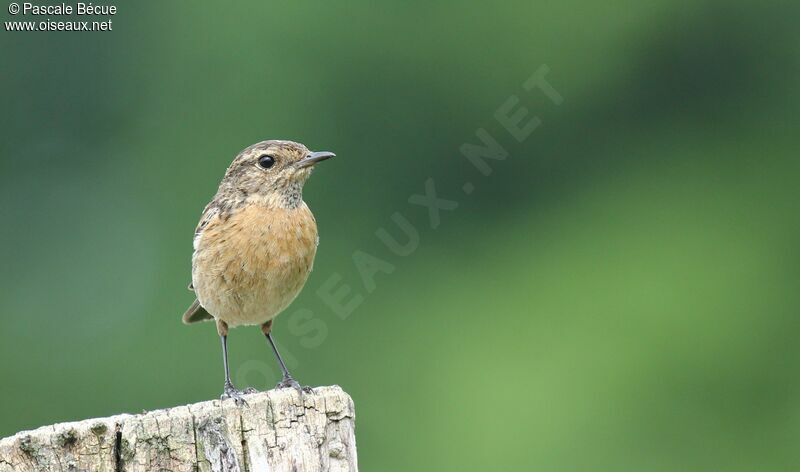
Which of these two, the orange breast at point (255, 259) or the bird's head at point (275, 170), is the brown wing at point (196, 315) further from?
the bird's head at point (275, 170)

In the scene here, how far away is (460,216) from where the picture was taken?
65.6ft

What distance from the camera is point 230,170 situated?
8.62 metres

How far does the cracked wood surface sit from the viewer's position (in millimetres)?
5711

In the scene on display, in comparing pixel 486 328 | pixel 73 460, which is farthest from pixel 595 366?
pixel 73 460

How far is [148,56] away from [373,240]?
16.2ft

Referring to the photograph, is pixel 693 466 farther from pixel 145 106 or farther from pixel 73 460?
pixel 73 460

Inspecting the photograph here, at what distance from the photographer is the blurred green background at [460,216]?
1619 cm
